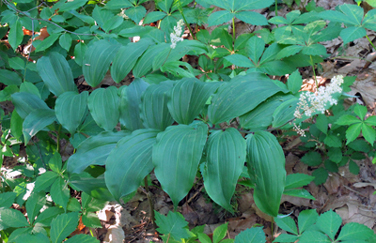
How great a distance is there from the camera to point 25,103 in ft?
5.32

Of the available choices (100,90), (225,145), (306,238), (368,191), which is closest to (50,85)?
(100,90)

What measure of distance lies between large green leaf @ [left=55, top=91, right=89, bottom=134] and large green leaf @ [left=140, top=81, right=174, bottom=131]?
395 millimetres

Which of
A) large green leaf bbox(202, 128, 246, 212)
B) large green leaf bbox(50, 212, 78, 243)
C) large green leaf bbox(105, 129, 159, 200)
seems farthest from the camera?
large green leaf bbox(50, 212, 78, 243)

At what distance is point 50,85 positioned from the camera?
1.61m

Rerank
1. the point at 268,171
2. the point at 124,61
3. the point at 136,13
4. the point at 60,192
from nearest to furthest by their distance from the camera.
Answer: the point at 268,171 → the point at 124,61 → the point at 60,192 → the point at 136,13

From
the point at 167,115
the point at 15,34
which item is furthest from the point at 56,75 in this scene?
the point at 167,115

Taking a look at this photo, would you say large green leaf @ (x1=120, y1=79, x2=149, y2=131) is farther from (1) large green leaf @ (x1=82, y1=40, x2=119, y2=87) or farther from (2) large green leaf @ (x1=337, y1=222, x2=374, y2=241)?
(2) large green leaf @ (x1=337, y1=222, x2=374, y2=241)

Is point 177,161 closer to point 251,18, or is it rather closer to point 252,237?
point 252,237

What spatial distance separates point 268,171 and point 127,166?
0.52 metres

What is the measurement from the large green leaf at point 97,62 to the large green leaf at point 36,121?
12.0 inches

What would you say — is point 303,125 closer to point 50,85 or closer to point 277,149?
point 277,149

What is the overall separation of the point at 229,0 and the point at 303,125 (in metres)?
→ 1.04

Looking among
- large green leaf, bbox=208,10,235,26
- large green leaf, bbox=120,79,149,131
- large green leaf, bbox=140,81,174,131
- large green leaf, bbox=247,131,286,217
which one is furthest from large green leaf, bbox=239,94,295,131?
large green leaf, bbox=208,10,235,26

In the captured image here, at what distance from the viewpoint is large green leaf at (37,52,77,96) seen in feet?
5.29
